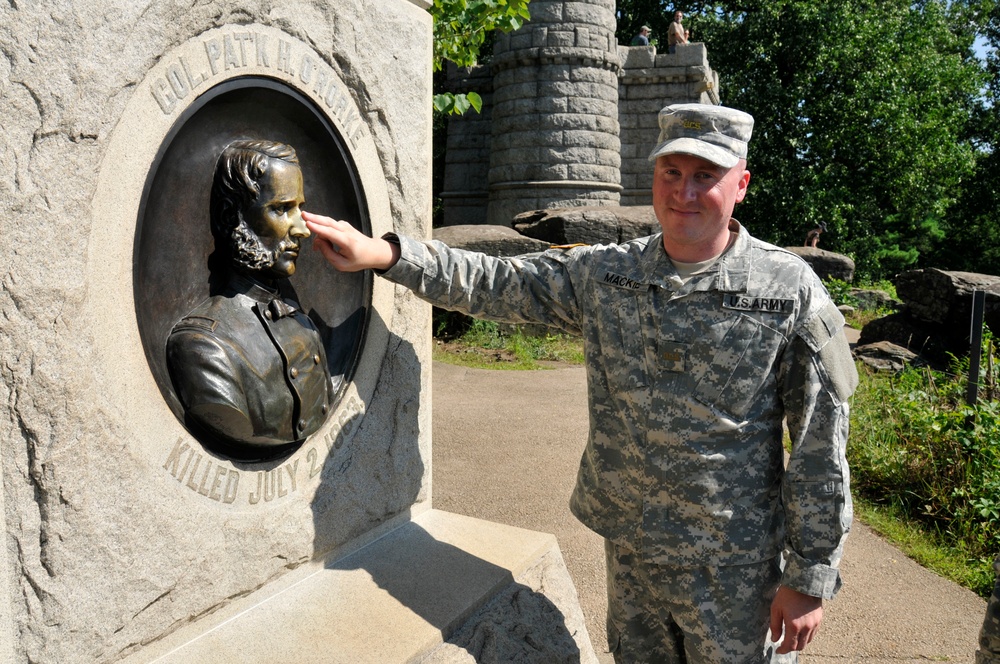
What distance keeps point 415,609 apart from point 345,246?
1044 mm

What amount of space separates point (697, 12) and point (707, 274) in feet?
77.9

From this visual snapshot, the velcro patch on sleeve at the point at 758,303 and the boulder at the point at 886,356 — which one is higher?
the velcro patch on sleeve at the point at 758,303

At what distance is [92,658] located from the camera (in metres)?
1.73

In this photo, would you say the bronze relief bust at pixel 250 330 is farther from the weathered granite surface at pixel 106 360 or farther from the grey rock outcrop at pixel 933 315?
the grey rock outcrop at pixel 933 315

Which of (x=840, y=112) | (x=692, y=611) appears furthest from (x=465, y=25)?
(x=840, y=112)

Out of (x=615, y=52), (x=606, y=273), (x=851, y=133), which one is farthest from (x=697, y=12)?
(x=606, y=273)

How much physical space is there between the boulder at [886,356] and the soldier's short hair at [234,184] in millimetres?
7992

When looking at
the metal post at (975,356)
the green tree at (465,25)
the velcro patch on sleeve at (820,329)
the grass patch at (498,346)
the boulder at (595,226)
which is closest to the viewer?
the velcro patch on sleeve at (820,329)

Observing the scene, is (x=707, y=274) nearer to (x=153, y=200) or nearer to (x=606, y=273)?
(x=606, y=273)

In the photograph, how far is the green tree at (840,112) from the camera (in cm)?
2033

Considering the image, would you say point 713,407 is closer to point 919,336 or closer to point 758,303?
point 758,303

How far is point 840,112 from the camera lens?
2039 centimetres

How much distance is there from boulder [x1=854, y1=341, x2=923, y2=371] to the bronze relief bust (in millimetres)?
7813

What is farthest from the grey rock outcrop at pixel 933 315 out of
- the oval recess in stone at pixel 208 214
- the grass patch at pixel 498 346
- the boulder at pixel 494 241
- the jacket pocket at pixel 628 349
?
the oval recess in stone at pixel 208 214
